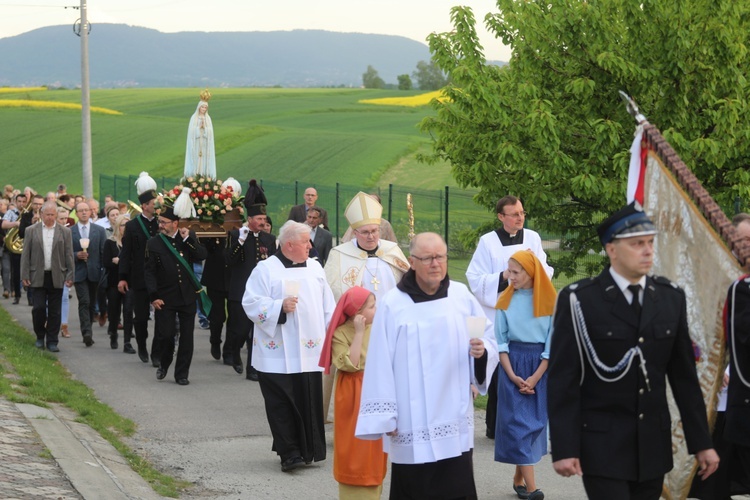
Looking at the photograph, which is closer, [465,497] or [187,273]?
[465,497]

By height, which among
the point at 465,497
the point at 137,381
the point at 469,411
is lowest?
the point at 137,381

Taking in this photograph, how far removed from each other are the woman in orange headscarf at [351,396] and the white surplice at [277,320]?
1.42 meters

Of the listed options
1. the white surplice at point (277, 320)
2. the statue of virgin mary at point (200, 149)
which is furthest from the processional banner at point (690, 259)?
the statue of virgin mary at point (200, 149)

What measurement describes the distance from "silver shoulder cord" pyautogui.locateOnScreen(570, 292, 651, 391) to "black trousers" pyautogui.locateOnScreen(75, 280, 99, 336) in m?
13.0

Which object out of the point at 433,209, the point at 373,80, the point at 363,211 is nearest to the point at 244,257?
the point at 363,211

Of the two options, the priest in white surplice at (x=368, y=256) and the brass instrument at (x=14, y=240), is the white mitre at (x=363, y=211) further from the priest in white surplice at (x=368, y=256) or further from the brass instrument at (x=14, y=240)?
the brass instrument at (x=14, y=240)

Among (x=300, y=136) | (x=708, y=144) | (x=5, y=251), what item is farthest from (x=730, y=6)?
(x=300, y=136)

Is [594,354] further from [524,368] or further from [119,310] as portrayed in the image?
[119,310]

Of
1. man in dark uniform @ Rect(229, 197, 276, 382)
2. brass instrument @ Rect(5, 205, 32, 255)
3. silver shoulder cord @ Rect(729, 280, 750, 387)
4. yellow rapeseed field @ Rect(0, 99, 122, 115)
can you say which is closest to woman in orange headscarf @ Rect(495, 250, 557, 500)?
silver shoulder cord @ Rect(729, 280, 750, 387)

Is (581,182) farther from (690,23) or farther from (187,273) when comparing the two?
(187,273)

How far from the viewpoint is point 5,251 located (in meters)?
23.7

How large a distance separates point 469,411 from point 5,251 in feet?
60.4

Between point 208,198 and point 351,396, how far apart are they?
355 inches

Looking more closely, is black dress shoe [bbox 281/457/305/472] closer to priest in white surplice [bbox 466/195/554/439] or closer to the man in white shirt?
priest in white surplice [bbox 466/195/554/439]
